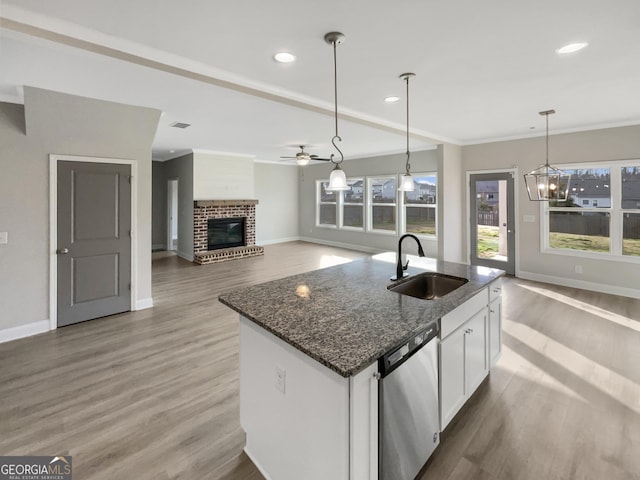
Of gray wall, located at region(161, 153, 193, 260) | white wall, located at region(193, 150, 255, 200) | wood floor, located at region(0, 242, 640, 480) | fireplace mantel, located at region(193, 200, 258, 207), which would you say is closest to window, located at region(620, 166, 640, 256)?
wood floor, located at region(0, 242, 640, 480)

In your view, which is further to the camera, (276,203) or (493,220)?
(276,203)

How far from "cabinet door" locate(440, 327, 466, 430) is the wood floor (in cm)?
21

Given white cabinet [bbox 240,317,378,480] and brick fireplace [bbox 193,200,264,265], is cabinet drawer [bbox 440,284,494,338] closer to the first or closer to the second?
white cabinet [bbox 240,317,378,480]

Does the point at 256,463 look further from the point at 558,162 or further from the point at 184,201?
the point at 184,201

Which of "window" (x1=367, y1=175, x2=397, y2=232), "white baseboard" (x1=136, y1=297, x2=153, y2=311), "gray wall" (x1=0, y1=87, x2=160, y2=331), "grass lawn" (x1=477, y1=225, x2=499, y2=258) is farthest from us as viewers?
"window" (x1=367, y1=175, x2=397, y2=232)

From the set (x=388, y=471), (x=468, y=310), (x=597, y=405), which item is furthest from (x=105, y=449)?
(x=597, y=405)

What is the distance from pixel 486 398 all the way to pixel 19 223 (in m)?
4.85

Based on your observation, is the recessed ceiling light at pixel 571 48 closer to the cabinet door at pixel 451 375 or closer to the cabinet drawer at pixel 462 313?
the cabinet drawer at pixel 462 313

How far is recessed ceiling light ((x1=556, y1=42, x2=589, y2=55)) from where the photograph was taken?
2.52 m

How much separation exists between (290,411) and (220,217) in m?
7.12

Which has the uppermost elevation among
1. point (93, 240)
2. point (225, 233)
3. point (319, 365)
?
point (225, 233)

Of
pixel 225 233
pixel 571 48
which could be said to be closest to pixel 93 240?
pixel 225 233

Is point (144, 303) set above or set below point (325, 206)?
below

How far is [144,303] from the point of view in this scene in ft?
14.7
